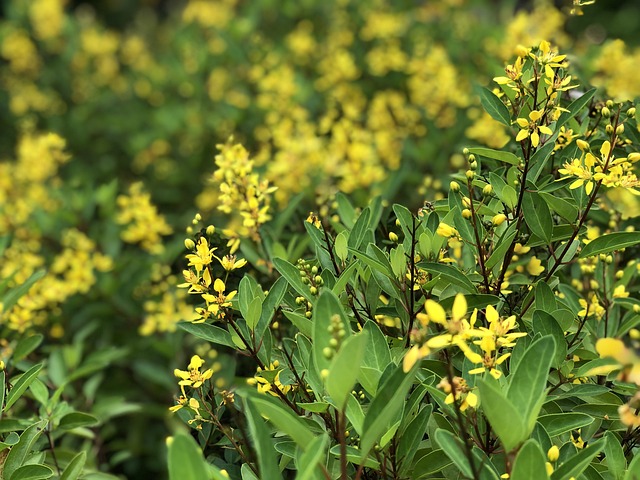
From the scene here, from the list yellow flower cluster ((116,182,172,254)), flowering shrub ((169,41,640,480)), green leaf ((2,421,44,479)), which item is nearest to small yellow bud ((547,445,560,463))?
flowering shrub ((169,41,640,480))

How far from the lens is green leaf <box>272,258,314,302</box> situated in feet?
4.34

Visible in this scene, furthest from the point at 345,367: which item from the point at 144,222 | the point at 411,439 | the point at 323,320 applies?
the point at 144,222

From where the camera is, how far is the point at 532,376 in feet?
3.28

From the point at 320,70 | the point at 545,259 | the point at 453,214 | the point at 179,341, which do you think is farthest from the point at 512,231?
the point at 320,70

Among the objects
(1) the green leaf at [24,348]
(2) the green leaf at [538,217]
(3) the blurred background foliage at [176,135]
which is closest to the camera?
(2) the green leaf at [538,217]

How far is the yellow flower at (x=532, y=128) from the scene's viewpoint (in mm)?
1228

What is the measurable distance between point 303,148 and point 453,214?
4.75 feet

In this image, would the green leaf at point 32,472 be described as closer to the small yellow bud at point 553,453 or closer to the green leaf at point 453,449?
the green leaf at point 453,449

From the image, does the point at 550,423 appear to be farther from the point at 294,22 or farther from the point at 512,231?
the point at 294,22

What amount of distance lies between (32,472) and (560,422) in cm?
96

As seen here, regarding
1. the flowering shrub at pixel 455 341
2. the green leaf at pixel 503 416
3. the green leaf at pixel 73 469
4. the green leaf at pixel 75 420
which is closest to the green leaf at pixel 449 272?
the flowering shrub at pixel 455 341

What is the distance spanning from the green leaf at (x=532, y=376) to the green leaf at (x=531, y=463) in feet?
0.27

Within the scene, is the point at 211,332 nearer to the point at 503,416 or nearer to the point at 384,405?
the point at 384,405

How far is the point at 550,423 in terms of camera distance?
112 centimetres
